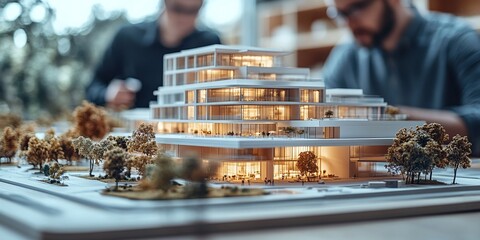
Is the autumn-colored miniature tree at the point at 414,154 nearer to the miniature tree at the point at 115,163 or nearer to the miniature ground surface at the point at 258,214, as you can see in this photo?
the miniature ground surface at the point at 258,214

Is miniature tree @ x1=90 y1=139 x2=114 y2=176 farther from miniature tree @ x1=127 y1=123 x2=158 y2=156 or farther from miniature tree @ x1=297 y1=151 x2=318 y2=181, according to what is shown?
miniature tree @ x1=297 y1=151 x2=318 y2=181

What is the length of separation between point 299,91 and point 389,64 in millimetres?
10652

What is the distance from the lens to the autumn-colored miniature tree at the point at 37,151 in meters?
24.9

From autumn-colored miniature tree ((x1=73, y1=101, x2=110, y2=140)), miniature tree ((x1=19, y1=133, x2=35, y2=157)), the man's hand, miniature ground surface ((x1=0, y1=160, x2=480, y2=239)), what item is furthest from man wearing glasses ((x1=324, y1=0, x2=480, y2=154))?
miniature tree ((x1=19, y1=133, x2=35, y2=157))

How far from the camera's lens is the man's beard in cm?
3225

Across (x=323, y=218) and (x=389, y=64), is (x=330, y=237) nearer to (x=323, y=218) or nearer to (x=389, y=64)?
(x=323, y=218)

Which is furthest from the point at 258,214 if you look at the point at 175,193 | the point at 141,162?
the point at 141,162

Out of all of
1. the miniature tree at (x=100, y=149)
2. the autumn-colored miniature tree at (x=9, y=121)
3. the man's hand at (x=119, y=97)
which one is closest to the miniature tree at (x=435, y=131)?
the miniature tree at (x=100, y=149)

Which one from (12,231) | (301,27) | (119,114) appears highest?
(301,27)

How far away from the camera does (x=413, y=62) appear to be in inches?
1256

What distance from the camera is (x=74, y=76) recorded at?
130ft

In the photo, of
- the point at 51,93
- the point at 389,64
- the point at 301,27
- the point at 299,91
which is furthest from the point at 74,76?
the point at 299,91

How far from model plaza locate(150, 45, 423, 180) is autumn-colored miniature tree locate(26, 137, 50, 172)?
151 inches

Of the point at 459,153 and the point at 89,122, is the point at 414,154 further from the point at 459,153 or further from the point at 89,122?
the point at 89,122
